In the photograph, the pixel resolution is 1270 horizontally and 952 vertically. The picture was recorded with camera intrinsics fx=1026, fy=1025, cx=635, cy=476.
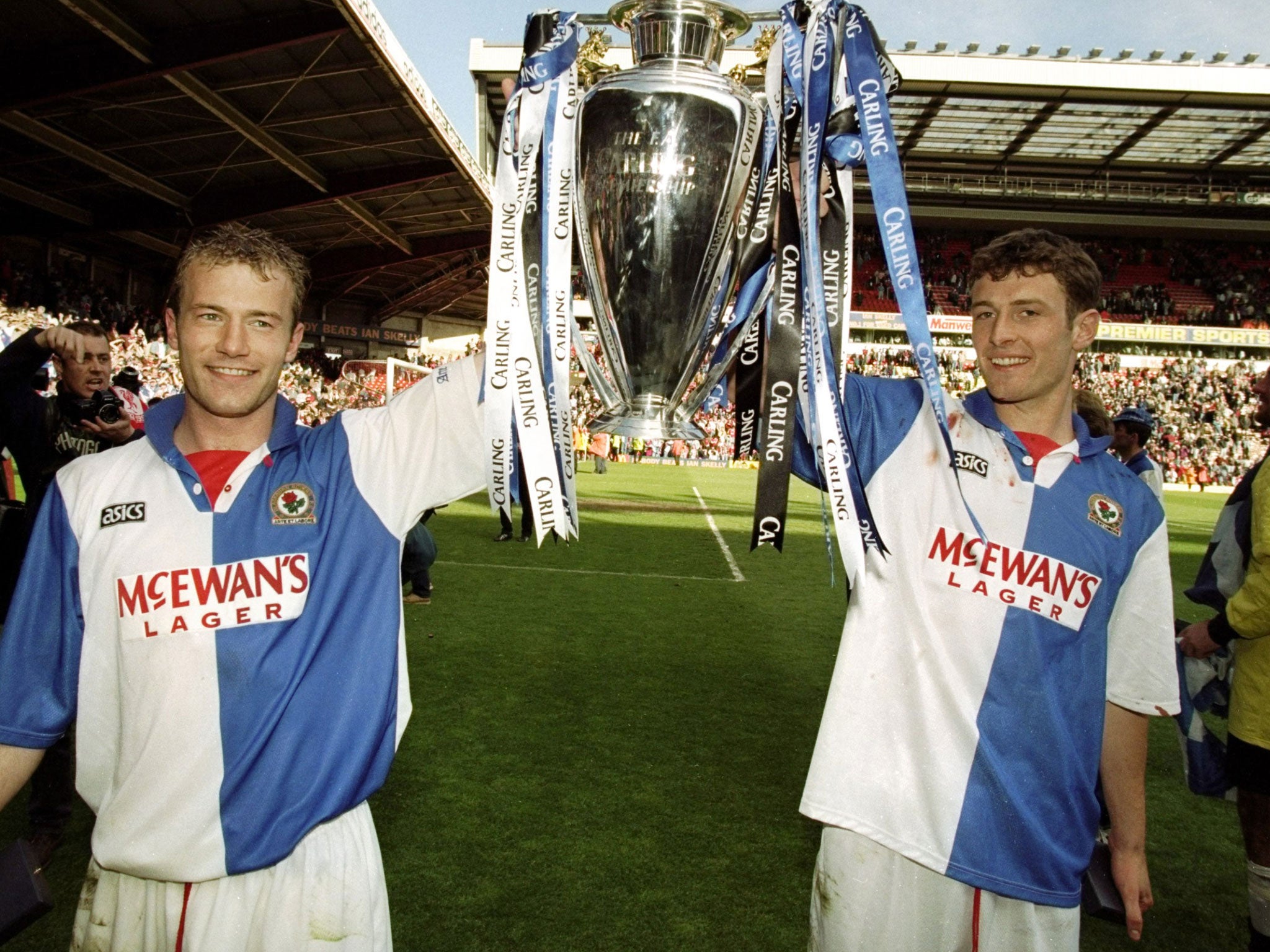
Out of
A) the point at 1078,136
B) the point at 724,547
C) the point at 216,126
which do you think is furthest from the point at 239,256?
the point at 1078,136

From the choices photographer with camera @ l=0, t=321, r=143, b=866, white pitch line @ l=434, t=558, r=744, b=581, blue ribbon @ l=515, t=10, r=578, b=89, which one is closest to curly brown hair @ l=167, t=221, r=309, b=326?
blue ribbon @ l=515, t=10, r=578, b=89

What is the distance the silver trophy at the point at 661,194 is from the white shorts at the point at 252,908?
906 millimetres

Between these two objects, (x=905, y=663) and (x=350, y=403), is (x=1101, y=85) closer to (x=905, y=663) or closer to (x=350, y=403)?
(x=350, y=403)

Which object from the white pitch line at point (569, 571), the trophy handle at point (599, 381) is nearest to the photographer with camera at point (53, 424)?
the trophy handle at point (599, 381)

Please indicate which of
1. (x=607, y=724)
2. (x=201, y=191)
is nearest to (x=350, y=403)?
(x=201, y=191)

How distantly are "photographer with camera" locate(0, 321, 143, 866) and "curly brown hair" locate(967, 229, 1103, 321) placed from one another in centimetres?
254

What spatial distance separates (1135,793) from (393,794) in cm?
277

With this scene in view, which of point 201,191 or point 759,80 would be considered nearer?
point 759,80

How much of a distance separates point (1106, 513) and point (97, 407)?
2812 millimetres

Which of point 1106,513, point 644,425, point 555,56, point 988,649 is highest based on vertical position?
point 555,56

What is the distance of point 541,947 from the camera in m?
2.90

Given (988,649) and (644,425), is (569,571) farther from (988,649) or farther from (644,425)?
(644,425)

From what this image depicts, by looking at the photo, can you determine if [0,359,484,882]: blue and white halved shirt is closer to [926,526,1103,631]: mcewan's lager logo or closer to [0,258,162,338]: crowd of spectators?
[926,526,1103,631]: mcewan's lager logo

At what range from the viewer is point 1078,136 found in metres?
33.1
